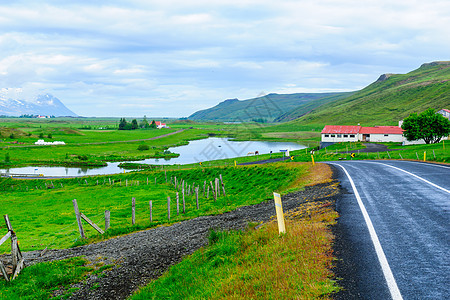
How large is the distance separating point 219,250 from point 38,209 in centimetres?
2889

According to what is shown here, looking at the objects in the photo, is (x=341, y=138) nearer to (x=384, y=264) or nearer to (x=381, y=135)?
(x=381, y=135)

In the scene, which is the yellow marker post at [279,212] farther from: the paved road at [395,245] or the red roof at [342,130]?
the red roof at [342,130]

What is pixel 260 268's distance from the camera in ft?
24.2

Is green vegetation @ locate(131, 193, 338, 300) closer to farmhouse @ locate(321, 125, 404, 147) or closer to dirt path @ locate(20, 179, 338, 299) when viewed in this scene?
dirt path @ locate(20, 179, 338, 299)

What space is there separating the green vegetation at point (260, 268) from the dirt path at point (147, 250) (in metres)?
1.13

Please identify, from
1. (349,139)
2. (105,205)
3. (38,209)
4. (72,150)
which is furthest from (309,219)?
(72,150)

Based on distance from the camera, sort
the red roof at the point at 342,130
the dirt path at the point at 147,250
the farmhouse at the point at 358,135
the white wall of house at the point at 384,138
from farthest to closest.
A: the red roof at the point at 342,130
the farmhouse at the point at 358,135
the white wall of house at the point at 384,138
the dirt path at the point at 147,250

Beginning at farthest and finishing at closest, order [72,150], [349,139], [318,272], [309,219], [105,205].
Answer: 1. [72,150]
2. [349,139]
3. [105,205]
4. [309,219]
5. [318,272]

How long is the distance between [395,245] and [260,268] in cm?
334

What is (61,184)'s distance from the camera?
5566cm

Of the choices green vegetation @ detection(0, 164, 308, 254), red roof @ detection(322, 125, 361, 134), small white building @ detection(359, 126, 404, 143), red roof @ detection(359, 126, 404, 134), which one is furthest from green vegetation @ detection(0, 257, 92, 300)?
red roof @ detection(359, 126, 404, 134)

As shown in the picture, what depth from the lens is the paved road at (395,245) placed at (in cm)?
580

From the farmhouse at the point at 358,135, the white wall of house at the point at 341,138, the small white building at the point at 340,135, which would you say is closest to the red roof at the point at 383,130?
the farmhouse at the point at 358,135

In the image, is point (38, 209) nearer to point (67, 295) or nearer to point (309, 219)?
point (67, 295)
